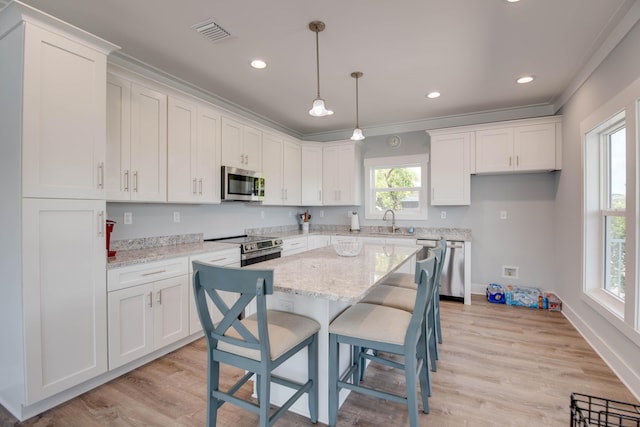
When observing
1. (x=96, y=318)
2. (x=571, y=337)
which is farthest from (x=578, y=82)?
(x=96, y=318)

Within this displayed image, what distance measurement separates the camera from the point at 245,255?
10.8 ft

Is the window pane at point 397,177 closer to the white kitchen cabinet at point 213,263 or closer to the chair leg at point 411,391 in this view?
the white kitchen cabinet at point 213,263

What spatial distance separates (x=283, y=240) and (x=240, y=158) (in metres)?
1.20

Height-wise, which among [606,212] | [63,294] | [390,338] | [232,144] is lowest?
[390,338]

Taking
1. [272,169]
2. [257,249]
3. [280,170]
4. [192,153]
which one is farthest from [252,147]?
[257,249]

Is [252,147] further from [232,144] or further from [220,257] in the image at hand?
[220,257]

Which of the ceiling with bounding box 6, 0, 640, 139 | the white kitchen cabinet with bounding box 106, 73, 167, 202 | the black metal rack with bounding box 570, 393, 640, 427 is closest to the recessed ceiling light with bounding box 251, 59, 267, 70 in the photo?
the ceiling with bounding box 6, 0, 640, 139

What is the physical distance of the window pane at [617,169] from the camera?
2568mm

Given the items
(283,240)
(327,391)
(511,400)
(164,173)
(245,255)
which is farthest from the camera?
(283,240)

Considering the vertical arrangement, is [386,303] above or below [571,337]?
above

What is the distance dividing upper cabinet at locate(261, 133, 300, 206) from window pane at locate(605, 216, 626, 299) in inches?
146

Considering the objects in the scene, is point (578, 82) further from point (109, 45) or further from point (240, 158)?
point (109, 45)

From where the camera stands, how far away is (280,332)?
Answer: 156 centimetres

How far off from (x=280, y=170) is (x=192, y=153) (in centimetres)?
158
